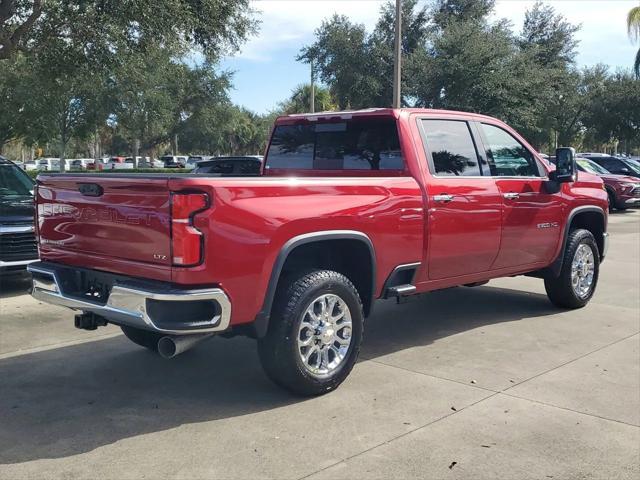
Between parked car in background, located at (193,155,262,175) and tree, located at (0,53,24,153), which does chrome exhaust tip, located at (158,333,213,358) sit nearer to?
parked car in background, located at (193,155,262,175)

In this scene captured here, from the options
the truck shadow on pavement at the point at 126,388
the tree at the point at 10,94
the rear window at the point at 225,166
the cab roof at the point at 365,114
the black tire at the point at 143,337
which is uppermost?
the tree at the point at 10,94

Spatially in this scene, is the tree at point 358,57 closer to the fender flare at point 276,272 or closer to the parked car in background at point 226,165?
the parked car in background at point 226,165

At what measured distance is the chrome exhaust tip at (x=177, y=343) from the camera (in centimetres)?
391

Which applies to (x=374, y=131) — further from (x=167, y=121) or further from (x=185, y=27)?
(x=167, y=121)

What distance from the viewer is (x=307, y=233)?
4316 millimetres

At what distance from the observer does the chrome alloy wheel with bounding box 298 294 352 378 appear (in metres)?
4.46

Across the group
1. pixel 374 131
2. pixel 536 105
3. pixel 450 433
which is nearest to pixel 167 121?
pixel 536 105

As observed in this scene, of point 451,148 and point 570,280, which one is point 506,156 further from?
point 570,280

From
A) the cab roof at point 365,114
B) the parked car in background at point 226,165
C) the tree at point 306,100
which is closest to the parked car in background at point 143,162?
the tree at point 306,100

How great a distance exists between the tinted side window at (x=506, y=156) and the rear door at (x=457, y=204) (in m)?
0.24

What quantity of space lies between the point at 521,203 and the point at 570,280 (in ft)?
4.61

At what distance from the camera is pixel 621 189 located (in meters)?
21.7

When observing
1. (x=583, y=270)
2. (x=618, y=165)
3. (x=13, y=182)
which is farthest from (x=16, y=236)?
(x=618, y=165)

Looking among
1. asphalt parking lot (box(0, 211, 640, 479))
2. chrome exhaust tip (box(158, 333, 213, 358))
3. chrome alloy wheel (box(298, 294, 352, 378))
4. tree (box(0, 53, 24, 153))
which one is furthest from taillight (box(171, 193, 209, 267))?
tree (box(0, 53, 24, 153))
